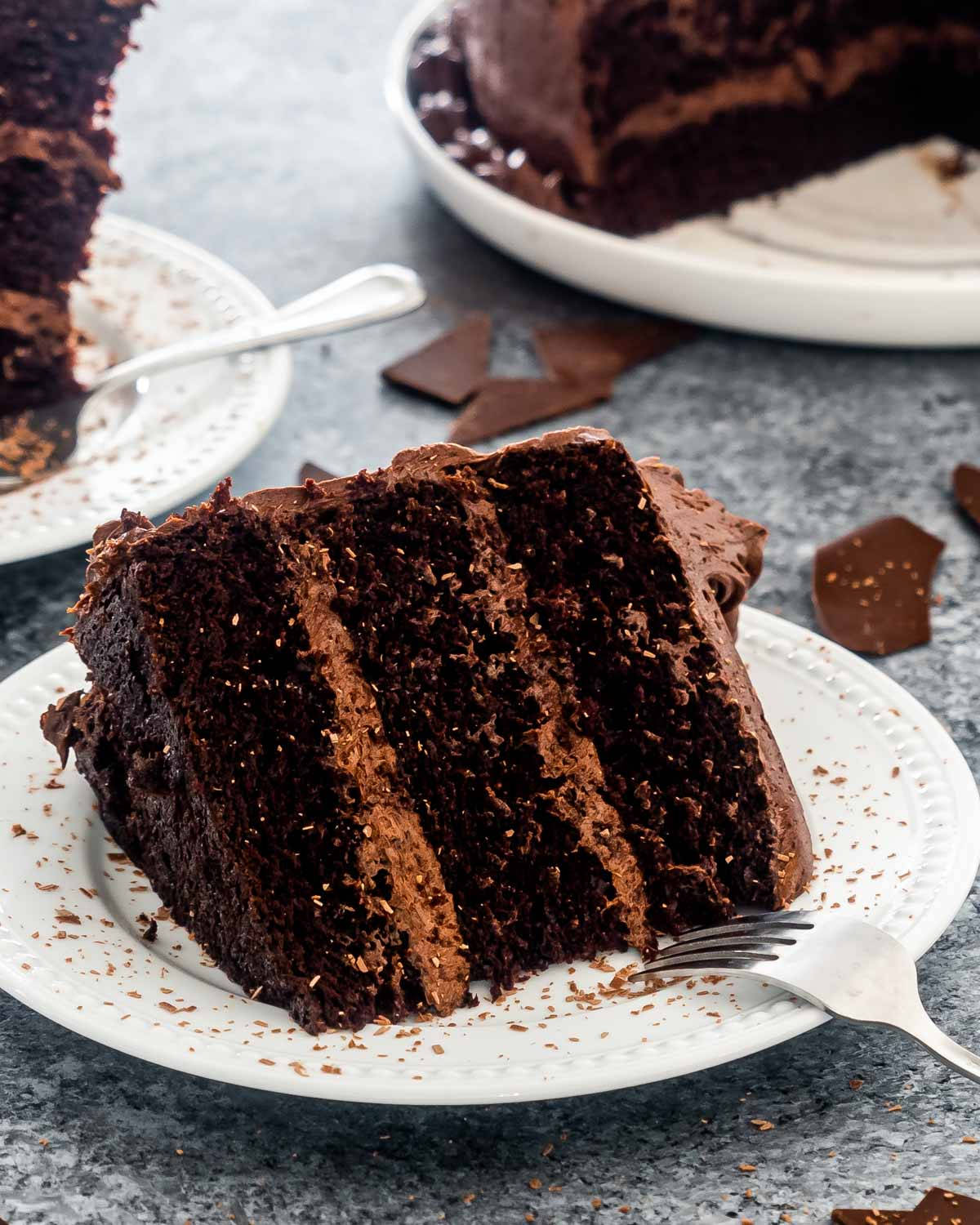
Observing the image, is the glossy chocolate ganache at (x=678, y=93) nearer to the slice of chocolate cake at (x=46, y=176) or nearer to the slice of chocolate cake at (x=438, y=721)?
the slice of chocolate cake at (x=46, y=176)

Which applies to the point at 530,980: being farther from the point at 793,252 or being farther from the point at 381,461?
the point at 793,252

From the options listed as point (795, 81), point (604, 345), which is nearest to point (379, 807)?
point (604, 345)

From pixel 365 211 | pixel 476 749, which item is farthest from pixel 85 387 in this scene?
pixel 476 749

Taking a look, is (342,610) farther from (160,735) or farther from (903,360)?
(903,360)

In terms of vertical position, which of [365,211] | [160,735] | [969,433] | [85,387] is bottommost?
[969,433]

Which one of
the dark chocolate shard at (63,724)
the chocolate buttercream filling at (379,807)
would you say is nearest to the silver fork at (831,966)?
the chocolate buttercream filling at (379,807)

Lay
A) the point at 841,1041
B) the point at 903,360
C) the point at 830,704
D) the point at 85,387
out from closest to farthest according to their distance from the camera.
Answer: the point at 841,1041 < the point at 830,704 < the point at 85,387 < the point at 903,360
